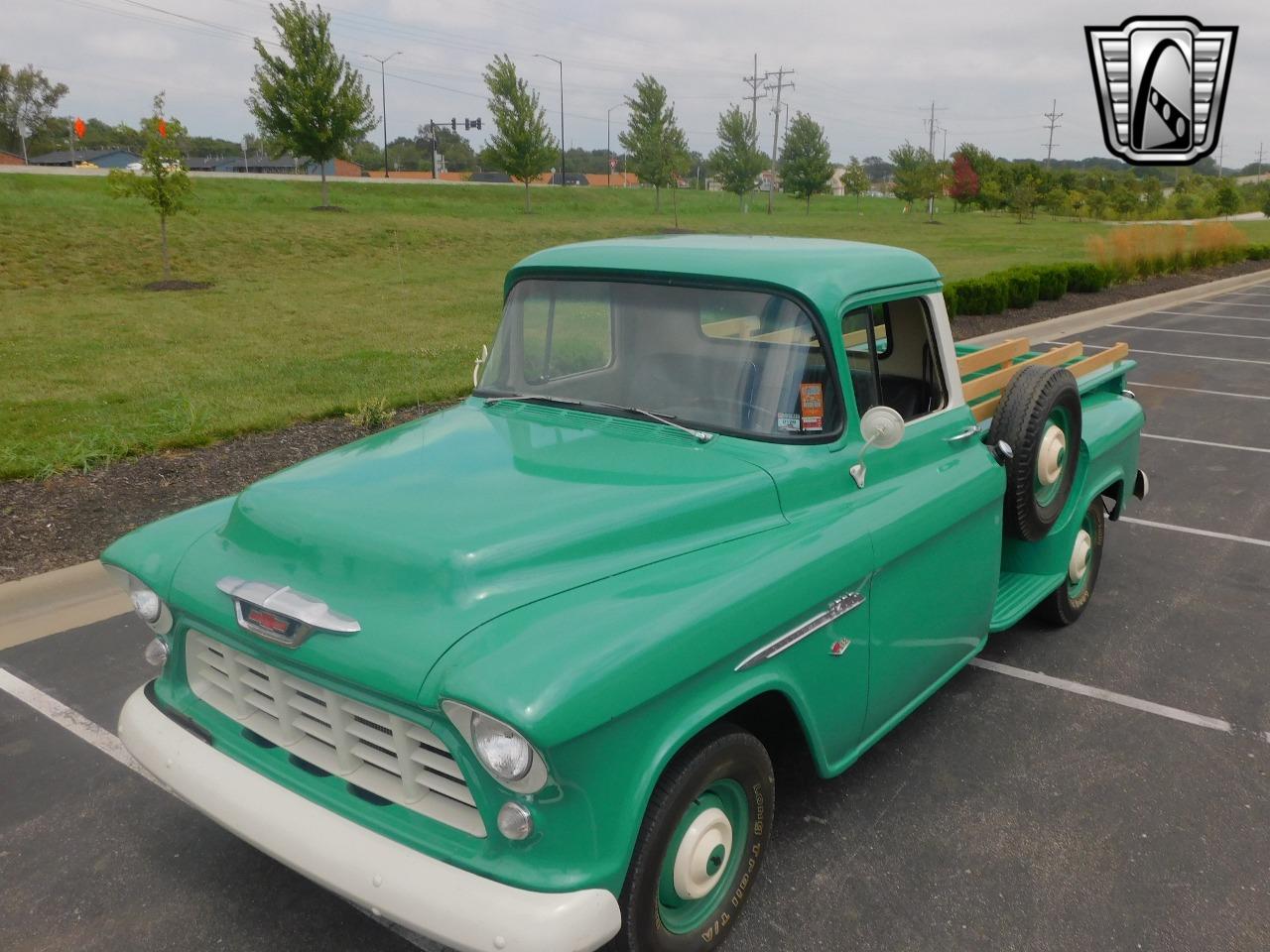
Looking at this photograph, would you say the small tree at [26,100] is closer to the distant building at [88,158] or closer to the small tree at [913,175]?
the distant building at [88,158]

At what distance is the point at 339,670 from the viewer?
2.40m

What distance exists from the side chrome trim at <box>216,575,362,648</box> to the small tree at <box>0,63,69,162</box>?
97639mm

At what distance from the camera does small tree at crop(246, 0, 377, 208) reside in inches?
1155

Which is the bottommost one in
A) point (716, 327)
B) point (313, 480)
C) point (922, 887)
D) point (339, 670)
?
point (922, 887)

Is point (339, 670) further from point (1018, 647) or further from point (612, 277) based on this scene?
point (1018, 647)

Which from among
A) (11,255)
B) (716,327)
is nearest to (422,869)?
(716,327)

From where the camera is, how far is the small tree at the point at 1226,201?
193ft

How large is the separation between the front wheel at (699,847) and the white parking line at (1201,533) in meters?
4.89

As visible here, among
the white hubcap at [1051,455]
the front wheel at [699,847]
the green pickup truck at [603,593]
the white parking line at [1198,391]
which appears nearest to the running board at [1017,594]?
the green pickup truck at [603,593]

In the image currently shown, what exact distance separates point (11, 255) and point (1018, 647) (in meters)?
20.5

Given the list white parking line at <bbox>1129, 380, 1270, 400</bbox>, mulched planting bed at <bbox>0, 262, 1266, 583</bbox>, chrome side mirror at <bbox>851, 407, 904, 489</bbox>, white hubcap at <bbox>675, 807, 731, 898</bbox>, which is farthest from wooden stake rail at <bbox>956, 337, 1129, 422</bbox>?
white parking line at <bbox>1129, 380, 1270, 400</bbox>

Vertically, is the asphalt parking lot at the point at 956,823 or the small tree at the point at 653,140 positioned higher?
the small tree at the point at 653,140

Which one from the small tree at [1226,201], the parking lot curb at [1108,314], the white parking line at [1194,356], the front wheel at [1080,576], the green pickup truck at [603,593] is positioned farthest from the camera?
the small tree at [1226,201]

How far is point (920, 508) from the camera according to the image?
342 centimetres
